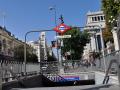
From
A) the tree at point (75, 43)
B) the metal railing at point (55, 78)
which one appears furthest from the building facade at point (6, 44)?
the metal railing at point (55, 78)

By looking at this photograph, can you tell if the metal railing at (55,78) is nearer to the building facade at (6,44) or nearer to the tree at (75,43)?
the tree at (75,43)

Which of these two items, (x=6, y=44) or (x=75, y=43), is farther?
(x=6, y=44)

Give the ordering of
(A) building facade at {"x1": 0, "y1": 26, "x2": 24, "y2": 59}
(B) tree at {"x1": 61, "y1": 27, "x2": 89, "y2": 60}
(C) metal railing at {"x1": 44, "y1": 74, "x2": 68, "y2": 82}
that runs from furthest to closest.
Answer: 1. (A) building facade at {"x1": 0, "y1": 26, "x2": 24, "y2": 59}
2. (B) tree at {"x1": 61, "y1": 27, "x2": 89, "y2": 60}
3. (C) metal railing at {"x1": 44, "y1": 74, "x2": 68, "y2": 82}

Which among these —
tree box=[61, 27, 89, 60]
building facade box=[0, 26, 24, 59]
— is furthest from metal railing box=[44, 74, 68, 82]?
building facade box=[0, 26, 24, 59]

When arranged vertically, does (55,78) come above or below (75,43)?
below

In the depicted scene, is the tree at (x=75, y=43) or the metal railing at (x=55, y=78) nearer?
the metal railing at (x=55, y=78)

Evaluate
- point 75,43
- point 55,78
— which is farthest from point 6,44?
point 55,78

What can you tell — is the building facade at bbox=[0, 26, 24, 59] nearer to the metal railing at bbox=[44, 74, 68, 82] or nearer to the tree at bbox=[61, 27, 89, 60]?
the tree at bbox=[61, 27, 89, 60]

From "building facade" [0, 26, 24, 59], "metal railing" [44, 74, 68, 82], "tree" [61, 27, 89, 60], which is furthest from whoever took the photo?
"building facade" [0, 26, 24, 59]

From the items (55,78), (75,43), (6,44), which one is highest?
(6,44)

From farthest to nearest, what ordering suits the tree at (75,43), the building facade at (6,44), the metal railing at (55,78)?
the building facade at (6,44)
the tree at (75,43)
the metal railing at (55,78)

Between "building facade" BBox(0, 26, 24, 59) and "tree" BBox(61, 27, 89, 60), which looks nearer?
"tree" BBox(61, 27, 89, 60)

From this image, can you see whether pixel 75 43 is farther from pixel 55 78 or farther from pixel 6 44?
pixel 55 78

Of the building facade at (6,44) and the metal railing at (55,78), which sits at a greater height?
the building facade at (6,44)
